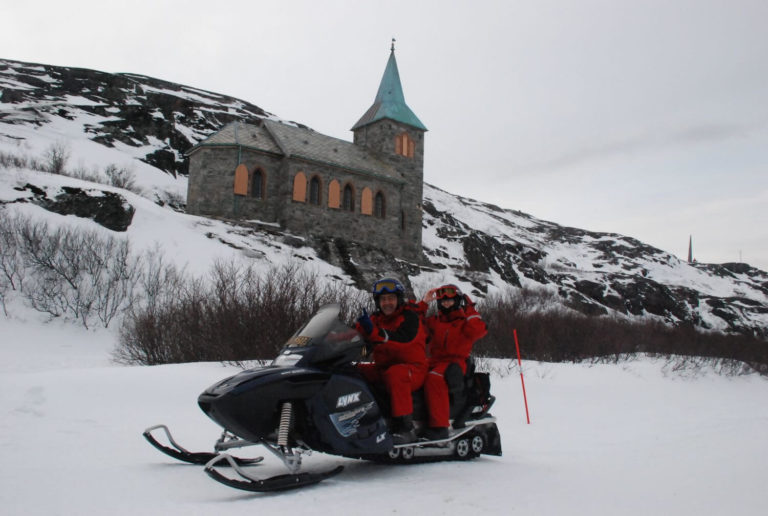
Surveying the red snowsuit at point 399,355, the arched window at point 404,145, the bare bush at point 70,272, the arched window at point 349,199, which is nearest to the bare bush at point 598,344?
the arched window at point 349,199

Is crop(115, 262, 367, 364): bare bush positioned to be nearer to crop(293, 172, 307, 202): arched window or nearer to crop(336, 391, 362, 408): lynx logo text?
crop(336, 391, 362, 408): lynx logo text

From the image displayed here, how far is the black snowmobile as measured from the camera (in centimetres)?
482

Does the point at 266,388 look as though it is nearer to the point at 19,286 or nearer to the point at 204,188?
the point at 19,286

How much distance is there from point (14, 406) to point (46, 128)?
A: 54.1 meters

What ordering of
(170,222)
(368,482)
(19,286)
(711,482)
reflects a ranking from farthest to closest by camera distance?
1. (170,222)
2. (19,286)
3. (711,482)
4. (368,482)

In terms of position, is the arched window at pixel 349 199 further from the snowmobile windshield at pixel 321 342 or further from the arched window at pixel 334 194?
the snowmobile windshield at pixel 321 342

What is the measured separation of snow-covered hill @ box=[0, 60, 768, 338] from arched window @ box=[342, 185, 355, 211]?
5.58m

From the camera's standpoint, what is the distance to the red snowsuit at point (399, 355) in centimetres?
582

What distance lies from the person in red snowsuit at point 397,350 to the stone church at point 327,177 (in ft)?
101

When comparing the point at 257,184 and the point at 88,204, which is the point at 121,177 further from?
the point at 88,204

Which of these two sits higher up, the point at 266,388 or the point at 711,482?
the point at 266,388

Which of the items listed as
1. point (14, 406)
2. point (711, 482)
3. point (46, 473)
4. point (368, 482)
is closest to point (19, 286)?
point (14, 406)

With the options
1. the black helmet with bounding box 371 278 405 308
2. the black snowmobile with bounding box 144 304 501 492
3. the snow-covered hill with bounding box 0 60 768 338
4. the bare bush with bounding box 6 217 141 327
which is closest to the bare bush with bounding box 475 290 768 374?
the snow-covered hill with bounding box 0 60 768 338

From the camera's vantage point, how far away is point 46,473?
496 cm
